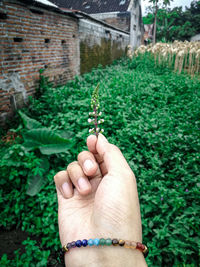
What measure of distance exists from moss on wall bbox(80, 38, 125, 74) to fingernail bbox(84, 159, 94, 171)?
7.78m

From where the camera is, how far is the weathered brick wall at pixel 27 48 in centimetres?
415

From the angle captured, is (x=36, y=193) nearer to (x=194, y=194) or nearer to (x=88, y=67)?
(x=194, y=194)

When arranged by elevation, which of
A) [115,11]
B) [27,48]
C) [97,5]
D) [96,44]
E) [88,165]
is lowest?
[88,165]

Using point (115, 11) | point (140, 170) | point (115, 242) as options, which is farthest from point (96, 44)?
point (115, 11)

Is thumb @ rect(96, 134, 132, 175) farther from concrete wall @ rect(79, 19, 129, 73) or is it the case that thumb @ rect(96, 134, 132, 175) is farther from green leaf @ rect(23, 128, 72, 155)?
concrete wall @ rect(79, 19, 129, 73)

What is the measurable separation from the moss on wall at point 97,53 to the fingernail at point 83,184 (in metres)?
7.83

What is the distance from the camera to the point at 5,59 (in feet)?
13.5

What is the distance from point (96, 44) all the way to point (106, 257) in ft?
34.8

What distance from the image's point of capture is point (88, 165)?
53.2 inches

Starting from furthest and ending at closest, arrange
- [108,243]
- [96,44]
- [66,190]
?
1. [96,44]
2. [66,190]
3. [108,243]

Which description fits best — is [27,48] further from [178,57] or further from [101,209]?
[178,57]

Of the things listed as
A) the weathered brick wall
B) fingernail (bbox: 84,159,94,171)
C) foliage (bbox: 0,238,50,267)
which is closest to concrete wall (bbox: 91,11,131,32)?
the weathered brick wall

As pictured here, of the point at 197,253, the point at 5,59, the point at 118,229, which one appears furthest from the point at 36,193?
the point at 5,59

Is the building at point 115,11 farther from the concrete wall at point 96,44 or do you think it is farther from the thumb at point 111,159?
the thumb at point 111,159
